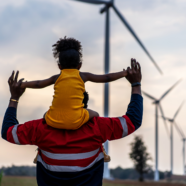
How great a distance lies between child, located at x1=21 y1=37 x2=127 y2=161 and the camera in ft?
11.2

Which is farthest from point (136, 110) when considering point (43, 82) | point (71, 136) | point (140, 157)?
point (140, 157)

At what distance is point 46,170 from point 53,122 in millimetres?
546

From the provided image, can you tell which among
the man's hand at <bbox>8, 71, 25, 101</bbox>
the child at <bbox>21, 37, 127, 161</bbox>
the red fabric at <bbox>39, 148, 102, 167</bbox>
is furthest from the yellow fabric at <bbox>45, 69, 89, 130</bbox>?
the man's hand at <bbox>8, 71, 25, 101</bbox>

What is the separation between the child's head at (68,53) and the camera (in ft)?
12.2

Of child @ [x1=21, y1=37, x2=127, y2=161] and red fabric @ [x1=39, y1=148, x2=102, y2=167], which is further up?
child @ [x1=21, y1=37, x2=127, y2=161]

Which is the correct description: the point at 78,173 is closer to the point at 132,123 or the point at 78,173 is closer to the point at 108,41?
the point at 132,123

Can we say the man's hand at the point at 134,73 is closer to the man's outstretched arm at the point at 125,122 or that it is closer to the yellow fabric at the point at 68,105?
the man's outstretched arm at the point at 125,122

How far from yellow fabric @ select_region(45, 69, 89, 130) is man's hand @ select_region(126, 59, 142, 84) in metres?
0.61

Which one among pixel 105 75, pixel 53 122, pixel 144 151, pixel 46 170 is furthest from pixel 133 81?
pixel 144 151

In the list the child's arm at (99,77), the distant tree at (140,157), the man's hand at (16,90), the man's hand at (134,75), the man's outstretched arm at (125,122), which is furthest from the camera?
the distant tree at (140,157)

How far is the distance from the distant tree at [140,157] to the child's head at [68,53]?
56.3 m

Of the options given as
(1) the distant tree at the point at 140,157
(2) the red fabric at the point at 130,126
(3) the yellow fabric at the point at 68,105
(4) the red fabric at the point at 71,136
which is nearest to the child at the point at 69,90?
(3) the yellow fabric at the point at 68,105

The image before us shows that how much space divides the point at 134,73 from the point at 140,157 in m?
56.6

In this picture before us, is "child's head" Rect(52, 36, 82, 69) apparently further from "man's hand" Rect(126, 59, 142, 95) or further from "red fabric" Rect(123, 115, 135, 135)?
"red fabric" Rect(123, 115, 135, 135)
